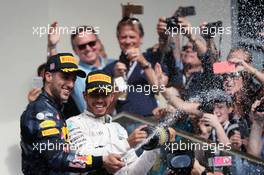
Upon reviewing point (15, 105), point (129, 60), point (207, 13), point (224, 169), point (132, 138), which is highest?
point (207, 13)

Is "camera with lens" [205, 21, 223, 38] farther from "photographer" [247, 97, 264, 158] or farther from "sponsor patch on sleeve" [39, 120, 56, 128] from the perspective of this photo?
"sponsor patch on sleeve" [39, 120, 56, 128]

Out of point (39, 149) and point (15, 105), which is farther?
point (15, 105)

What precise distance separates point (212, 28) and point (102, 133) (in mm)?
521

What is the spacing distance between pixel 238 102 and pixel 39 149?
69 centimetres

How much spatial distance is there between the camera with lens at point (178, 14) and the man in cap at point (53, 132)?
1.16ft

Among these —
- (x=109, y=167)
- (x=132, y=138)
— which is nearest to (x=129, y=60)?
(x=132, y=138)

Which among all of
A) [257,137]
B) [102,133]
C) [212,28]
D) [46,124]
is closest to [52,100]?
[46,124]

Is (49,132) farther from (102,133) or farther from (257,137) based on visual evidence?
(257,137)

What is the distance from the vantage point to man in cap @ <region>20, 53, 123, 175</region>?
157 cm

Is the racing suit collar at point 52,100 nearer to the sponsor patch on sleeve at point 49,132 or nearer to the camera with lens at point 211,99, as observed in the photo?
the sponsor patch on sleeve at point 49,132

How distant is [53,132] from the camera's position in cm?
157

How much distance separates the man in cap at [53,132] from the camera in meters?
1.57

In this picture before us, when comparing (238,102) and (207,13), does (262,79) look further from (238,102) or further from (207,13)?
(207,13)

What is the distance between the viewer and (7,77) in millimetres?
1707
